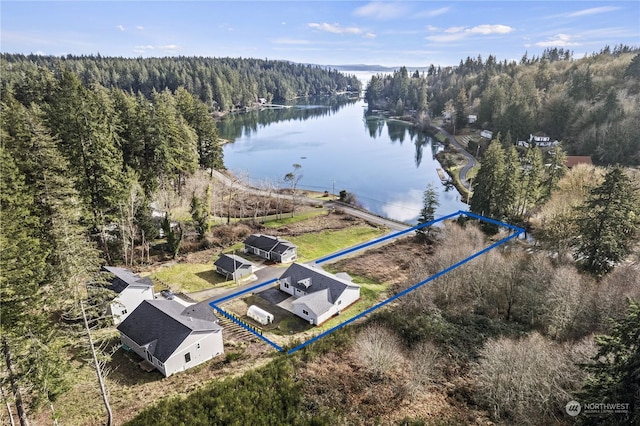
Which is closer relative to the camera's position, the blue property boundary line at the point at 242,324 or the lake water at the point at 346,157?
the blue property boundary line at the point at 242,324

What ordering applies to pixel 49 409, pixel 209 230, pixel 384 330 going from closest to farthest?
pixel 49 409
pixel 384 330
pixel 209 230

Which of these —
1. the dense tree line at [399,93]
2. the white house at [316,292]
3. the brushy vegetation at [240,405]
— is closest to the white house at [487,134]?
the dense tree line at [399,93]

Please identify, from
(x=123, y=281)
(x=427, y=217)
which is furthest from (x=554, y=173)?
(x=123, y=281)

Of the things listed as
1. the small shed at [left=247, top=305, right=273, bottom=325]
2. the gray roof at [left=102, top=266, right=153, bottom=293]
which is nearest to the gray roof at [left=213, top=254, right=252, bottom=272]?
the small shed at [left=247, top=305, right=273, bottom=325]

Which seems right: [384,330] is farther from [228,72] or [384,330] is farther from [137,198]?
[228,72]

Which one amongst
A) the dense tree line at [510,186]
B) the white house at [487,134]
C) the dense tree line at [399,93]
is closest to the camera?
the dense tree line at [510,186]

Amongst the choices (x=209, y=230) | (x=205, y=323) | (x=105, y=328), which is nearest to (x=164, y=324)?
(x=205, y=323)

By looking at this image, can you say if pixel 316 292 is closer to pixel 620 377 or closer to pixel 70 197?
pixel 70 197

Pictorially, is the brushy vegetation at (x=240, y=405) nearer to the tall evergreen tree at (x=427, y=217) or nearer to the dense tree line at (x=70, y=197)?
the dense tree line at (x=70, y=197)
